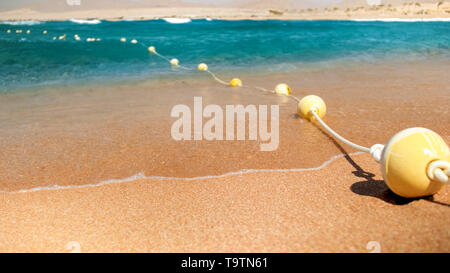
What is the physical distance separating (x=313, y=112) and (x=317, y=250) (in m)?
2.89

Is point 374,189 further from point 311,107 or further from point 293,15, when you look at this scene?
point 293,15

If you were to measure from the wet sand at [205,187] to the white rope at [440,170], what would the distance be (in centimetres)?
39

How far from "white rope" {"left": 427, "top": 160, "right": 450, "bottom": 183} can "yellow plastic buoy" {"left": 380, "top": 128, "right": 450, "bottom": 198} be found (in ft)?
0.10

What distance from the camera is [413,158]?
2252 millimetres

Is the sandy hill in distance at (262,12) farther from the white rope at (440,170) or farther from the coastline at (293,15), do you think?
the white rope at (440,170)

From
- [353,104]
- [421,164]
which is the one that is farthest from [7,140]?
[353,104]

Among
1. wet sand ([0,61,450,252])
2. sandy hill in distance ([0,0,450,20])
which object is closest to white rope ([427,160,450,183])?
wet sand ([0,61,450,252])

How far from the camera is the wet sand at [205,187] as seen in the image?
238 centimetres

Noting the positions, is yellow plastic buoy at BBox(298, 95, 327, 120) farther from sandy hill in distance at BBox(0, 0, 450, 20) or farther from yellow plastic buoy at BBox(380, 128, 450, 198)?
sandy hill in distance at BBox(0, 0, 450, 20)

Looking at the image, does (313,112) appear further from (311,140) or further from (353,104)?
(353,104)

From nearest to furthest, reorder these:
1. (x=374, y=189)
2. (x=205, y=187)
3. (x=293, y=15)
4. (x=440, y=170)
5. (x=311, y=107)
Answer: (x=440, y=170) → (x=374, y=189) → (x=205, y=187) → (x=311, y=107) → (x=293, y=15)

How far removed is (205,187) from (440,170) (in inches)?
77.4

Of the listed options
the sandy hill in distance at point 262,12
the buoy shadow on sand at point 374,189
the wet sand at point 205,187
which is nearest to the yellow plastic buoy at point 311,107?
the wet sand at point 205,187

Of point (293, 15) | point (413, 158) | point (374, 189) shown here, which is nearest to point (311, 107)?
point (374, 189)
